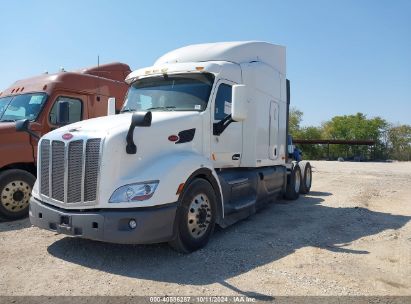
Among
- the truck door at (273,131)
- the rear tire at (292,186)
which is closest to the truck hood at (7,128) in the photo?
the truck door at (273,131)

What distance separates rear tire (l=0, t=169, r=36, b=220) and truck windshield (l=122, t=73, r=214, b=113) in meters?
2.59

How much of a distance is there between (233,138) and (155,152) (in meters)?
2.13

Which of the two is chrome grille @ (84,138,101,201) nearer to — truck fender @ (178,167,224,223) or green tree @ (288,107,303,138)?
truck fender @ (178,167,224,223)

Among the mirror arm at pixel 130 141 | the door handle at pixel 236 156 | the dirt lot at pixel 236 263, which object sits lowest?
the dirt lot at pixel 236 263

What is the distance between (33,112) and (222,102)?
4.21m

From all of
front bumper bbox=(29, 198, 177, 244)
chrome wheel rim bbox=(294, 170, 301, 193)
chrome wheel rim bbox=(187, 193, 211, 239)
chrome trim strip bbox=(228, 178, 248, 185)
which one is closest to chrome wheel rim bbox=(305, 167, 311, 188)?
chrome wheel rim bbox=(294, 170, 301, 193)

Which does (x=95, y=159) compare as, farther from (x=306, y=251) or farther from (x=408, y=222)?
(x=408, y=222)

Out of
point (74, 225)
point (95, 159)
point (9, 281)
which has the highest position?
point (95, 159)

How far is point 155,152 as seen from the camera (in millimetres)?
5281

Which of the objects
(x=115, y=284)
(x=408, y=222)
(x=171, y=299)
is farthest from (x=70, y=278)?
(x=408, y=222)

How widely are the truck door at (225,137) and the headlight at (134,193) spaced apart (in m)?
1.77

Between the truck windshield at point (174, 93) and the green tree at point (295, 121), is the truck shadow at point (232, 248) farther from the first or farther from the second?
the green tree at point (295, 121)

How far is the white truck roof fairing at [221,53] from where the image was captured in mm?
7188

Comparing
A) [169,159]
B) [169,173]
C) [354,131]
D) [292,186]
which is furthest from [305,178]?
[354,131]
